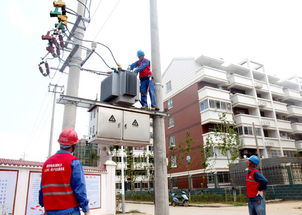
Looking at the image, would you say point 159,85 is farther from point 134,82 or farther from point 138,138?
point 138,138

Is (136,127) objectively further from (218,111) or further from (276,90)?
(276,90)

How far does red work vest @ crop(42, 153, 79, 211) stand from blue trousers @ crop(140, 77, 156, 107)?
95.6 inches

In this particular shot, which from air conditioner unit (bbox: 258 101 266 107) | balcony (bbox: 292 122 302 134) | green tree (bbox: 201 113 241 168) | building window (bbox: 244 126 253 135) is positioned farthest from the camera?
balcony (bbox: 292 122 302 134)

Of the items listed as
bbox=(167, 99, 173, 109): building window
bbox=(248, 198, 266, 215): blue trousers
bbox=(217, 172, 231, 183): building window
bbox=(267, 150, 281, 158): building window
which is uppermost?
bbox=(167, 99, 173, 109): building window

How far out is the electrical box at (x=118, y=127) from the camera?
4.05 metres

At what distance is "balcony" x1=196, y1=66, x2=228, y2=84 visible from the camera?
2847 centimetres

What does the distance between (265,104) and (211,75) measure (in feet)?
32.6

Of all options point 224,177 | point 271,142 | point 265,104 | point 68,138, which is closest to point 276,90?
point 265,104

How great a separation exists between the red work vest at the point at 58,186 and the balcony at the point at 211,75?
87.8 feet

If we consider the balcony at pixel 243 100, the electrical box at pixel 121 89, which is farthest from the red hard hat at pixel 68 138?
the balcony at pixel 243 100

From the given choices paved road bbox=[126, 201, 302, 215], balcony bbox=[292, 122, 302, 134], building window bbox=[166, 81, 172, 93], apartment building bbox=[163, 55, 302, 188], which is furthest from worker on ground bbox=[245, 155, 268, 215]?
balcony bbox=[292, 122, 302, 134]

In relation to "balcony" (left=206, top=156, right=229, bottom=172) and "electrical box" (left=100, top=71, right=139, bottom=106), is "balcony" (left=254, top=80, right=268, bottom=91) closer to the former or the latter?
"balcony" (left=206, top=156, right=229, bottom=172)

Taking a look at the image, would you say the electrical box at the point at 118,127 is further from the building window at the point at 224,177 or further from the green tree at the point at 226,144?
the building window at the point at 224,177

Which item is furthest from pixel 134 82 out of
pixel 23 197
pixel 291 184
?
pixel 291 184
